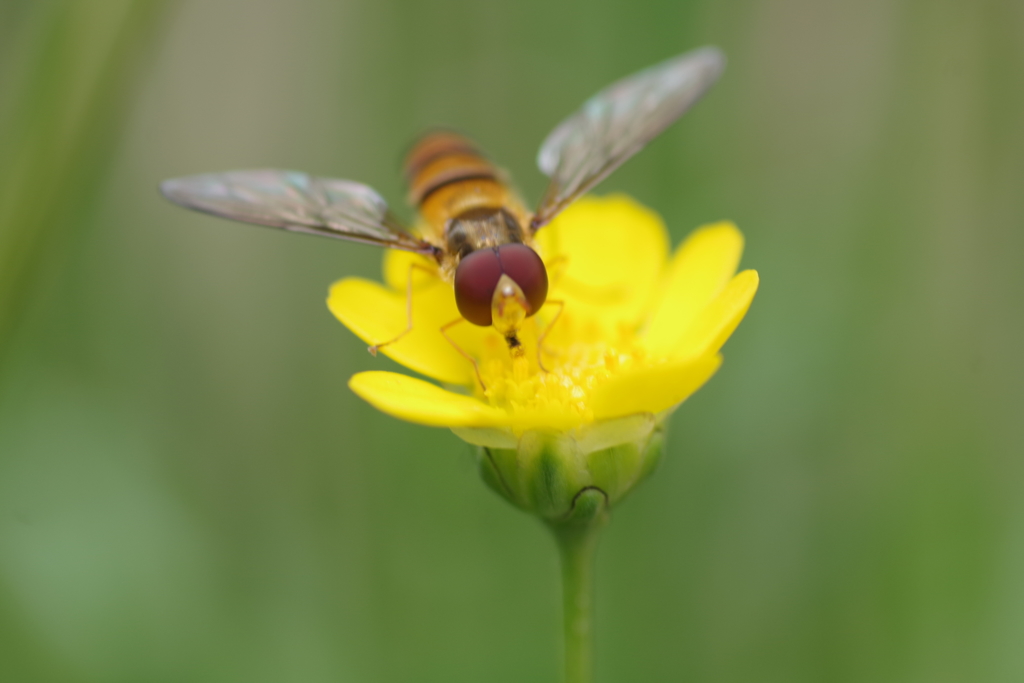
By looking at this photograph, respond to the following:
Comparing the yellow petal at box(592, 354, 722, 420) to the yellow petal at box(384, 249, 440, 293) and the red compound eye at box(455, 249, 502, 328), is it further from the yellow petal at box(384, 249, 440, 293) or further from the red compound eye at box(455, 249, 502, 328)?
the yellow petal at box(384, 249, 440, 293)

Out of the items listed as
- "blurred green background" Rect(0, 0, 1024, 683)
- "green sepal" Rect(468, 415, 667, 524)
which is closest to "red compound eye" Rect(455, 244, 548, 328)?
"green sepal" Rect(468, 415, 667, 524)

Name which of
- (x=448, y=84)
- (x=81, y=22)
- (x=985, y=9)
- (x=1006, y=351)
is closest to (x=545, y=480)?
(x=81, y=22)

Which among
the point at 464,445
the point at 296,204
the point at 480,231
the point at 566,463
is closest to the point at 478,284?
the point at 480,231

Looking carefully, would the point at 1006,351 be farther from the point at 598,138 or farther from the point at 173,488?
the point at 173,488

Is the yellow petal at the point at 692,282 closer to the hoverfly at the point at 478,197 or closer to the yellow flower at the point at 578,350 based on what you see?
the yellow flower at the point at 578,350

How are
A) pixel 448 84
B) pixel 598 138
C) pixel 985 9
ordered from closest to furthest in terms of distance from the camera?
pixel 598 138 → pixel 985 9 → pixel 448 84

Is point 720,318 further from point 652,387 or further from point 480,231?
point 480,231

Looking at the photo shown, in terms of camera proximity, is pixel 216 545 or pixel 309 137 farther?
pixel 309 137
